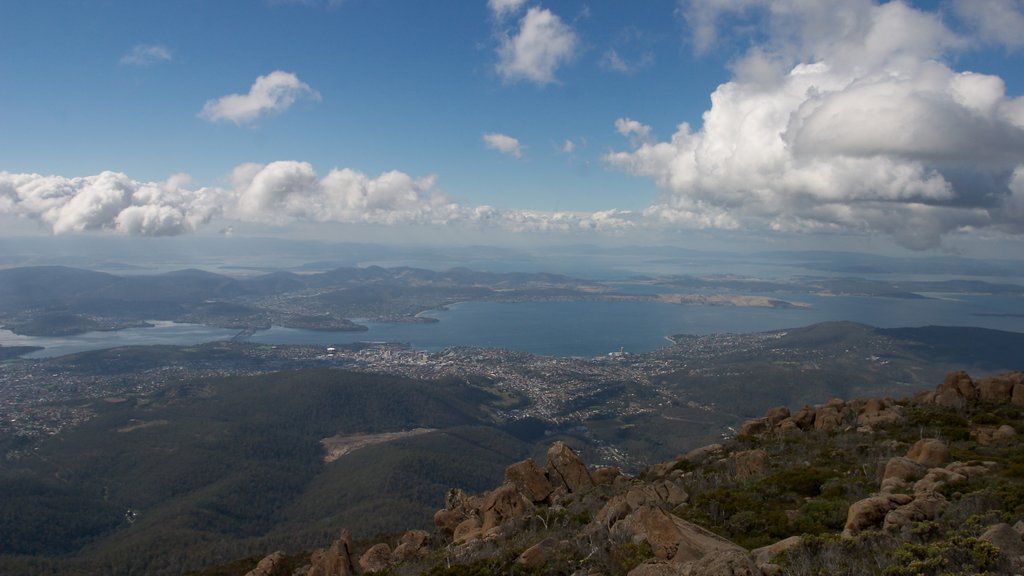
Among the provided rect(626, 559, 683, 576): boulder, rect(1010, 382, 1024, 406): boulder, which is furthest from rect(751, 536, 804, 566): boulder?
rect(1010, 382, 1024, 406): boulder

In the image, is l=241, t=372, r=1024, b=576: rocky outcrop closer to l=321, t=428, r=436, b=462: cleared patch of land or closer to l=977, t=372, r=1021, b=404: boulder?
l=977, t=372, r=1021, b=404: boulder

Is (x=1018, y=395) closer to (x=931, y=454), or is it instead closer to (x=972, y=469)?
(x=931, y=454)

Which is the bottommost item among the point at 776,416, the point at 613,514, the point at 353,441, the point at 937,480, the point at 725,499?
the point at 353,441

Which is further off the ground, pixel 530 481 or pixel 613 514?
pixel 613 514

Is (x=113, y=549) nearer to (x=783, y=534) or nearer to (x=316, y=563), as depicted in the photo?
(x=316, y=563)

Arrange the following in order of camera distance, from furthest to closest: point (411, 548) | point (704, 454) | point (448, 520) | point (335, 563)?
point (704, 454), point (448, 520), point (411, 548), point (335, 563)

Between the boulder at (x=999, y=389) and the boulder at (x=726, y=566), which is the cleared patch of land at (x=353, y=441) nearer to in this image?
the boulder at (x=999, y=389)

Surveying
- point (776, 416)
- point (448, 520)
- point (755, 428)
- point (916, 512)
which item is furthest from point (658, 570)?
point (776, 416)

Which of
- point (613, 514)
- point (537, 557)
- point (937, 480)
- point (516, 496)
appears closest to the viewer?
point (537, 557)
